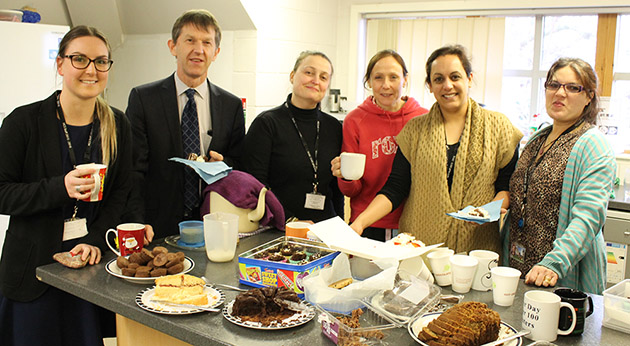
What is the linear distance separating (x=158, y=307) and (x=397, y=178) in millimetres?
1207

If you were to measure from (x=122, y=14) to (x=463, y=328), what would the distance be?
445cm

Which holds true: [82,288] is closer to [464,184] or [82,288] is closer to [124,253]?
[124,253]

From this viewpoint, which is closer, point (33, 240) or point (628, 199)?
point (33, 240)

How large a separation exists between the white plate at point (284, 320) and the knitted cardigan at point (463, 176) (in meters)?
0.91

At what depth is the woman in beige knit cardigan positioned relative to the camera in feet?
7.30

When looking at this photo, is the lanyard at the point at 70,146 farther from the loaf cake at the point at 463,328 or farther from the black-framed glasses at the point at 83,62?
the loaf cake at the point at 463,328

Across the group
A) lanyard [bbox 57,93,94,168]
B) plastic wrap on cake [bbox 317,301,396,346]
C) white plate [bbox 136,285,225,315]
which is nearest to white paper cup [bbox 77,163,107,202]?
lanyard [bbox 57,93,94,168]

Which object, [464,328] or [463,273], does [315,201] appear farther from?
[464,328]

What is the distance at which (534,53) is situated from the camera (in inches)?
176

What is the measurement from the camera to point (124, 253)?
193 centimetres

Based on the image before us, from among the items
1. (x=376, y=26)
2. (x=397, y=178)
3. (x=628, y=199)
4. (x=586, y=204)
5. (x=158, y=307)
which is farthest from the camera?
(x=376, y=26)

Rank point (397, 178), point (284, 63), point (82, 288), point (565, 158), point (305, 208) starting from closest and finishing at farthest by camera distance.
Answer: point (82, 288) < point (565, 158) < point (397, 178) < point (305, 208) < point (284, 63)

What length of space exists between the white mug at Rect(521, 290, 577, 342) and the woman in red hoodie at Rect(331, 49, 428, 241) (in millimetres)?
1213

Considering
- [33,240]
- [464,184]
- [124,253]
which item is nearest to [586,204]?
[464,184]
